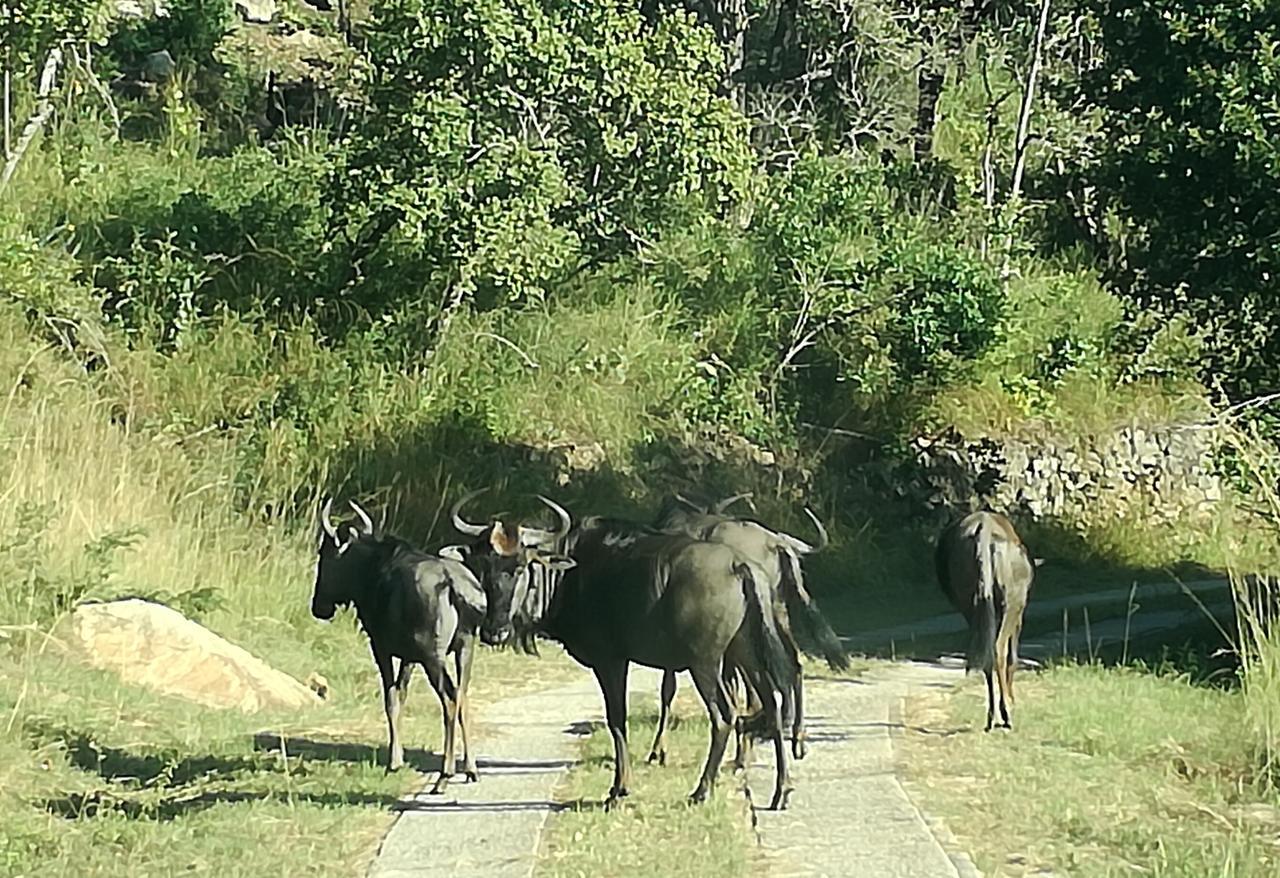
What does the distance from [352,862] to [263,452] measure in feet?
42.1

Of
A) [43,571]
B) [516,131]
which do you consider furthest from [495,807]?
[516,131]

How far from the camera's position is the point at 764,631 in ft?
30.4

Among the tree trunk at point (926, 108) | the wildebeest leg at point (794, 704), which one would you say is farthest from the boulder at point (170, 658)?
the tree trunk at point (926, 108)

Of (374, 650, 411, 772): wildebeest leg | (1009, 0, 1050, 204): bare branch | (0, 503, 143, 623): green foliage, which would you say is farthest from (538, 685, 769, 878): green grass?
(1009, 0, 1050, 204): bare branch

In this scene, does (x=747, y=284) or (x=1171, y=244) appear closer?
(x=1171, y=244)

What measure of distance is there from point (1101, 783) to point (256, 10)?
88.8ft

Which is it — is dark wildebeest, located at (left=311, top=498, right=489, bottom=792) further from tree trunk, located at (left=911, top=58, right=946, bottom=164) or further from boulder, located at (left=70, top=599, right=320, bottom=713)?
tree trunk, located at (left=911, top=58, right=946, bottom=164)

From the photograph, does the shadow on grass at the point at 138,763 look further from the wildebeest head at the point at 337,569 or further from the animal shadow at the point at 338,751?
the wildebeest head at the point at 337,569

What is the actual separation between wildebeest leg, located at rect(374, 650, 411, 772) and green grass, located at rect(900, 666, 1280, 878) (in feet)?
9.87

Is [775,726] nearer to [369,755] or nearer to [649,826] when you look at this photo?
[649,826]

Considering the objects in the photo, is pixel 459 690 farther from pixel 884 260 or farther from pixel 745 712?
pixel 884 260

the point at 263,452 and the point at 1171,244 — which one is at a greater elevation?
the point at 1171,244

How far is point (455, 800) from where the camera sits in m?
9.58

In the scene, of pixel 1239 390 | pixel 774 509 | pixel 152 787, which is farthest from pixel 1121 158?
pixel 152 787
